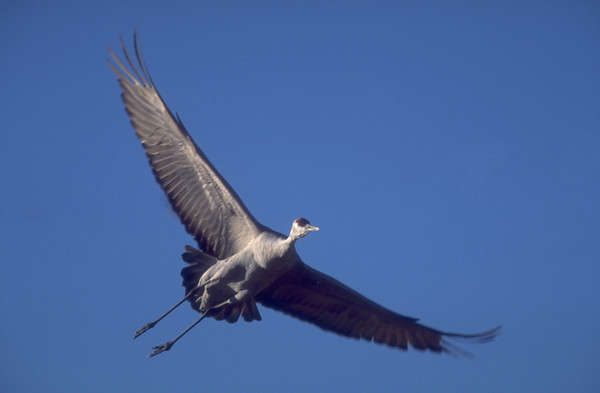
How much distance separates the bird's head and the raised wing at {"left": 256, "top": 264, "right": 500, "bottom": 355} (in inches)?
51.0

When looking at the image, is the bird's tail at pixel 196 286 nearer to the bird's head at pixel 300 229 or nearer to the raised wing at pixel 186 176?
the raised wing at pixel 186 176

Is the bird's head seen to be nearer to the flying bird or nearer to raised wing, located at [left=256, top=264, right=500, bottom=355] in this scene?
the flying bird

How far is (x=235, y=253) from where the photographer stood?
1159cm

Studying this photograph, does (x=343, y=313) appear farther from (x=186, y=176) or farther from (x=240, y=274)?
(x=186, y=176)

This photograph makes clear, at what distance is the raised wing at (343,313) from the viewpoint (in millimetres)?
11820

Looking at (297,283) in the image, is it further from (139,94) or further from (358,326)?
(139,94)

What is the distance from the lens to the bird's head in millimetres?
10398

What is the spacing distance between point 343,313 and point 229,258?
2.14 m

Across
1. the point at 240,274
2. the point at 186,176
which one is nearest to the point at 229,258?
the point at 240,274

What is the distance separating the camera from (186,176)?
37.2ft

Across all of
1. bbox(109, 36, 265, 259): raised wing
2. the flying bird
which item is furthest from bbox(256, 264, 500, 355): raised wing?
bbox(109, 36, 265, 259): raised wing

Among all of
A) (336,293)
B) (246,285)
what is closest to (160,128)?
(246,285)

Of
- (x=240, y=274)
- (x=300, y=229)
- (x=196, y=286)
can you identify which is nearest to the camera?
(x=300, y=229)

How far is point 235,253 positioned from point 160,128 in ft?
7.28
